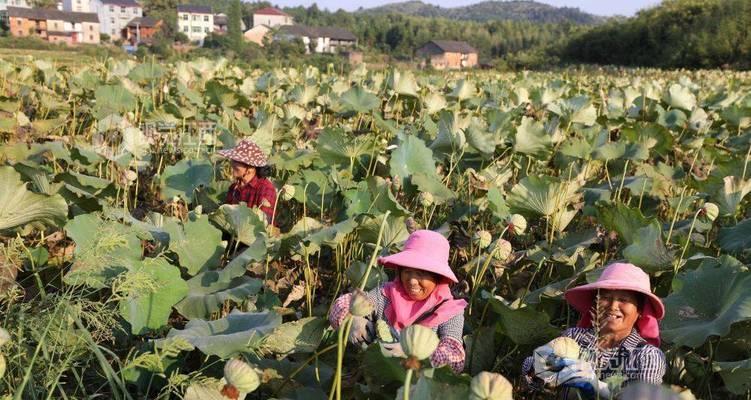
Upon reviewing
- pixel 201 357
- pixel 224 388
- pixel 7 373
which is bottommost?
pixel 201 357

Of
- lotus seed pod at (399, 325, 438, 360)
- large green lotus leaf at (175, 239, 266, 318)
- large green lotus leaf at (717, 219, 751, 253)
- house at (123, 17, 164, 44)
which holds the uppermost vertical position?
lotus seed pod at (399, 325, 438, 360)

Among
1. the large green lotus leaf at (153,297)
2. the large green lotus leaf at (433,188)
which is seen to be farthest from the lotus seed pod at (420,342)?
the large green lotus leaf at (433,188)

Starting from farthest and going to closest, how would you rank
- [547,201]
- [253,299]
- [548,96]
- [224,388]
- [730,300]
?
1. [548,96]
2. [547,201]
3. [253,299]
4. [730,300]
5. [224,388]

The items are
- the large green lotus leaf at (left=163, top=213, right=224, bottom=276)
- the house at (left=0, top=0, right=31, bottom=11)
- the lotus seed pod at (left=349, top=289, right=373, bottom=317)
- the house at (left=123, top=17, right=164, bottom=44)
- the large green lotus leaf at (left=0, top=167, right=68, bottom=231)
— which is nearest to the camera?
the lotus seed pod at (left=349, top=289, right=373, bottom=317)

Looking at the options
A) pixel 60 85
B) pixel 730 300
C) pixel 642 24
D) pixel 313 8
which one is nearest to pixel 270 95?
pixel 60 85

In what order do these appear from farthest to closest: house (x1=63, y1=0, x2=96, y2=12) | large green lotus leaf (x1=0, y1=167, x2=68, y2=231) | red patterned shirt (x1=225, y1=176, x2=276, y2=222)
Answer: house (x1=63, y1=0, x2=96, y2=12) → red patterned shirt (x1=225, y1=176, x2=276, y2=222) → large green lotus leaf (x1=0, y1=167, x2=68, y2=231)

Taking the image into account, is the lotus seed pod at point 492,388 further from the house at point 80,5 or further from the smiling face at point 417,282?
the house at point 80,5

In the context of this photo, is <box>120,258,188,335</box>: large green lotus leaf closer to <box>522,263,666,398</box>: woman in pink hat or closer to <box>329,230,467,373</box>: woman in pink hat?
<box>329,230,467,373</box>: woman in pink hat

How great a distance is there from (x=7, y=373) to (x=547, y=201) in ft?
6.04

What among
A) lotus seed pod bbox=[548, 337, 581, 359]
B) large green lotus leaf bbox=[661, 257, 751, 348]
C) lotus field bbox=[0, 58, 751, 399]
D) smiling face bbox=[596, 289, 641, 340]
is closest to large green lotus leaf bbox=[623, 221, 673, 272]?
lotus field bbox=[0, 58, 751, 399]

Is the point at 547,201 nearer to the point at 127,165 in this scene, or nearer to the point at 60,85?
the point at 127,165

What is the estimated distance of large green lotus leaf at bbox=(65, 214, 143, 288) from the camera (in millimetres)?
1837

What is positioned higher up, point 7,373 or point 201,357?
point 7,373

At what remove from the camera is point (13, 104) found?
438 centimetres
